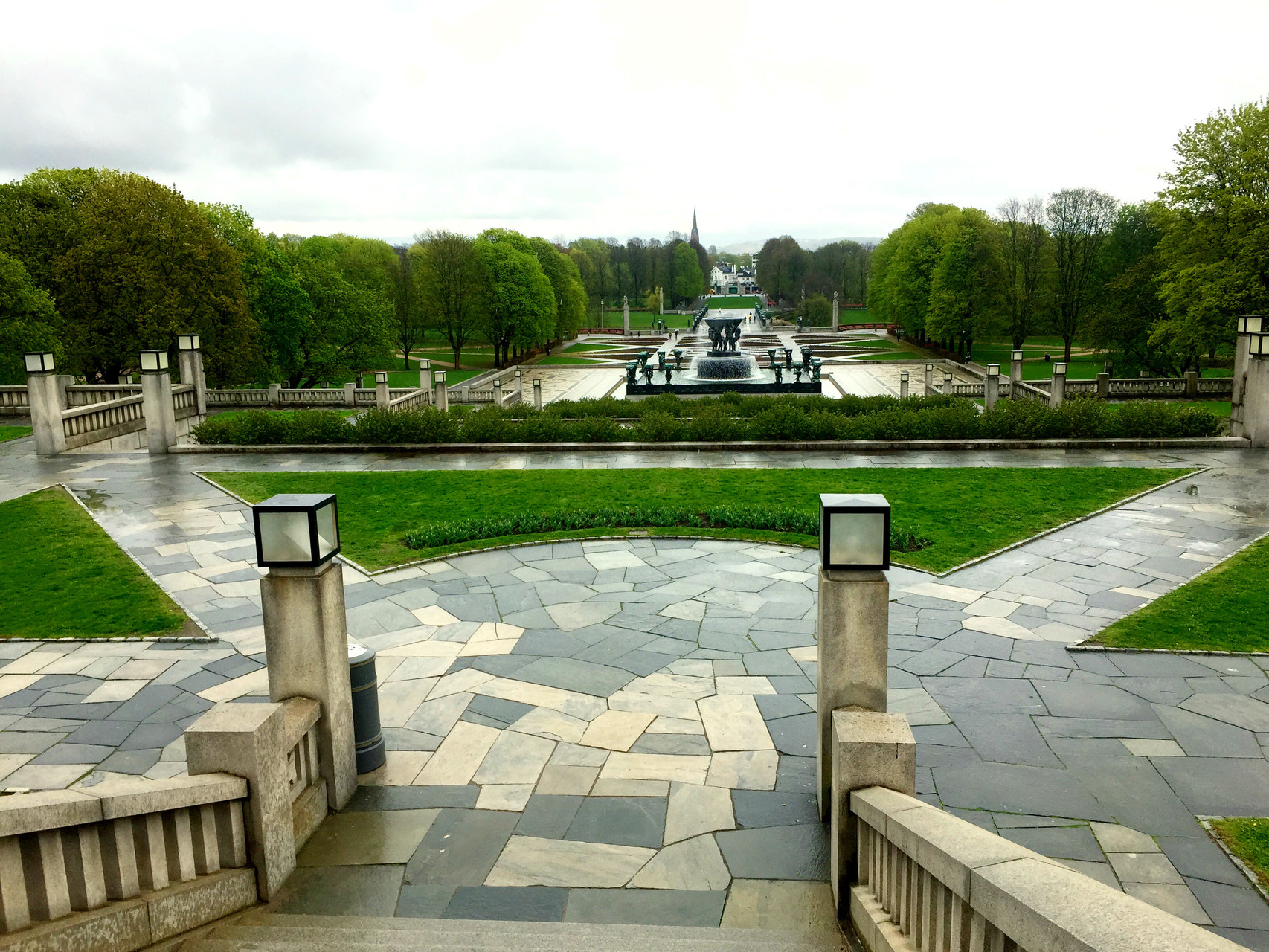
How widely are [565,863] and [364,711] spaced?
68.4 inches

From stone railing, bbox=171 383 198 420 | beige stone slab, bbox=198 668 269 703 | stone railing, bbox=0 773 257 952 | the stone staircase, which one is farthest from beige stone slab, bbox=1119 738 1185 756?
stone railing, bbox=171 383 198 420

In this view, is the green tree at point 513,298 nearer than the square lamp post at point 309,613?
No

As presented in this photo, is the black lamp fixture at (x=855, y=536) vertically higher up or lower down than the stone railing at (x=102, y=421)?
higher up

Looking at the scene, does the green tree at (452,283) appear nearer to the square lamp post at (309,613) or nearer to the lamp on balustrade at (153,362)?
the lamp on balustrade at (153,362)

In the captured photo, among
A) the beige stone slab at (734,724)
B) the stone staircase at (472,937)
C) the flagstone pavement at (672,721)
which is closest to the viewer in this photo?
the stone staircase at (472,937)

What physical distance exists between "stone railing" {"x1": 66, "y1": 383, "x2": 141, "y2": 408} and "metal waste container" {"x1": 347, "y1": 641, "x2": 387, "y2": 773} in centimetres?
2305

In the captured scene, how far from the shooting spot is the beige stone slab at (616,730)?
6086mm

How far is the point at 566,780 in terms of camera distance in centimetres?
562

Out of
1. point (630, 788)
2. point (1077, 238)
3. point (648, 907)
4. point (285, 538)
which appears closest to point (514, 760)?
point (630, 788)

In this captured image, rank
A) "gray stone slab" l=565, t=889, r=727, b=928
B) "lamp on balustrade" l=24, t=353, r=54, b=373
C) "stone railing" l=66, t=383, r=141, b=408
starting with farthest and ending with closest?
"stone railing" l=66, t=383, r=141, b=408, "lamp on balustrade" l=24, t=353, r=54, b=373, "gray stone slab" l=565, t=889, r=727, b=928

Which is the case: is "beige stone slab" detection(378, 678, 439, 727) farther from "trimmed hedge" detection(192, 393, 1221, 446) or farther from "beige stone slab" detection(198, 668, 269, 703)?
"trimmed hedge" detection(192, 393, 1221, 446)

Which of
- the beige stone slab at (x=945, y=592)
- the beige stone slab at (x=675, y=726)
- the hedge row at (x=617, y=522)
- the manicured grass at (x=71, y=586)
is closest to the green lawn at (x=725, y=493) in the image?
the hedge row at (x=617, y=522)

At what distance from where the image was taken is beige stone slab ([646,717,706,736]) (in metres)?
6.26

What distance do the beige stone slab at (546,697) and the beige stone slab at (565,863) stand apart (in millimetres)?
1541
